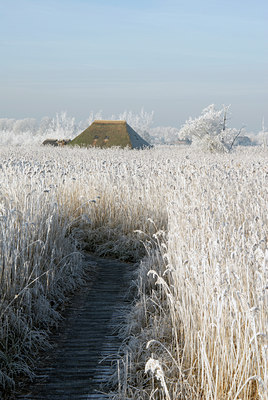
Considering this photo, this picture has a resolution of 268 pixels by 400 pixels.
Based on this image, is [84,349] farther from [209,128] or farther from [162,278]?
[209,128]

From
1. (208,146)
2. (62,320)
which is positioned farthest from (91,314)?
→ (208,146)

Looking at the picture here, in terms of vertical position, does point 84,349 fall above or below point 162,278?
below

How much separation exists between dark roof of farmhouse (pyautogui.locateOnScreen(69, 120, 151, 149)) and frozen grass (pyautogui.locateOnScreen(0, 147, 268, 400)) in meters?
17.0

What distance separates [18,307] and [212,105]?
34254 mm

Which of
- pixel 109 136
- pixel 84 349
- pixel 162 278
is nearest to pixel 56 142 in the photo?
pixel 109 136

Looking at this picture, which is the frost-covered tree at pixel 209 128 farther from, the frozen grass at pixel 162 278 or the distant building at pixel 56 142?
the frozen grass at pixel 162 278

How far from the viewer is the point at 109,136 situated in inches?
1021

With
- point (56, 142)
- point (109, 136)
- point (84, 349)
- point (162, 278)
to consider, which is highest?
point (109, 136)

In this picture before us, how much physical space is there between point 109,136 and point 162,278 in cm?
2234

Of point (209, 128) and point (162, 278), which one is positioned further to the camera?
point (209, 128)

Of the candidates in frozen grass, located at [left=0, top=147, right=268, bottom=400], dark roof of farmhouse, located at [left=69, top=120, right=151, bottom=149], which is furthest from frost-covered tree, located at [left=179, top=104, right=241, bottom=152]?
frozen grass, located at [left=0, top=147, right=268, bottom=400]

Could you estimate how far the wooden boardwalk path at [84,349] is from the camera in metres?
3.48

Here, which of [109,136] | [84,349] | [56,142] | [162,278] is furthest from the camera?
[56,142]

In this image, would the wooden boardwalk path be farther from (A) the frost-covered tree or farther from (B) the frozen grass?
(A) the frost-covered tree
